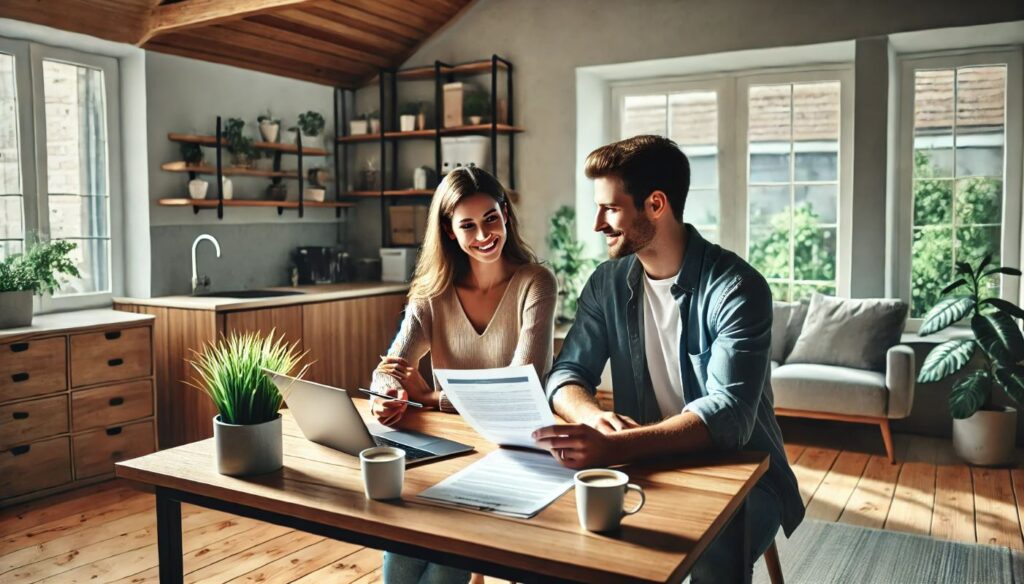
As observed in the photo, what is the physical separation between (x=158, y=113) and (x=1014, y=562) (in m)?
4.50

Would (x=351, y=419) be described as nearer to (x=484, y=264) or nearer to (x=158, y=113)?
(x=484, y=264)

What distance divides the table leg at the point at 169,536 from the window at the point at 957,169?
4545 mm

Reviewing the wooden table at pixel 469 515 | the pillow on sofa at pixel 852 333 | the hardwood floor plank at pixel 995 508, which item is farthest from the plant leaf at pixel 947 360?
the wooden table at pixel 469 515

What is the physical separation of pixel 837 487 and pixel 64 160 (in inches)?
164

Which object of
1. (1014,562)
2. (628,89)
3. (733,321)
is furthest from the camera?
(628,89)

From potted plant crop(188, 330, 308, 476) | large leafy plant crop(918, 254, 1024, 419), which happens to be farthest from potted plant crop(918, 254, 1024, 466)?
potted plant crop(188, 330, 308, 476)

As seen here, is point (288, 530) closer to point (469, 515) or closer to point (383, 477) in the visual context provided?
point (383, 477)

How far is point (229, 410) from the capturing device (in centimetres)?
161

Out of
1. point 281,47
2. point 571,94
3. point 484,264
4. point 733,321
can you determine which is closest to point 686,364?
point 733,321

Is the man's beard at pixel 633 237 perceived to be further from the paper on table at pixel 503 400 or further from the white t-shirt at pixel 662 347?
the paper on table at pixel 503 400

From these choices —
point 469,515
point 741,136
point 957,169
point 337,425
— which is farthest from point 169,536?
point 957,169

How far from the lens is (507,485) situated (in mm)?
1498

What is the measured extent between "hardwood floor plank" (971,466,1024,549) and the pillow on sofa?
74 centimetres

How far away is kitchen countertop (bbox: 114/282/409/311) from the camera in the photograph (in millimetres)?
4238
